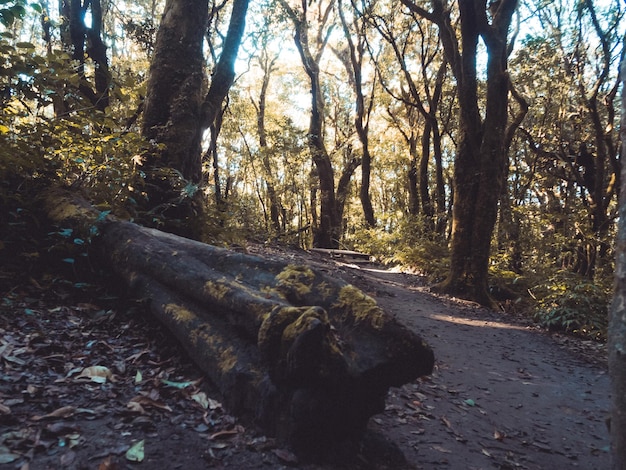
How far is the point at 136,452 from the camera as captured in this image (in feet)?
7.30

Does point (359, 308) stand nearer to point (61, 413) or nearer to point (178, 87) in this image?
point (61, 413)

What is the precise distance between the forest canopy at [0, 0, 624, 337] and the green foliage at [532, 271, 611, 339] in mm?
40

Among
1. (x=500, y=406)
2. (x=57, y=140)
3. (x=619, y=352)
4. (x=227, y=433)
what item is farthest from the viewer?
(x=57, y=140)

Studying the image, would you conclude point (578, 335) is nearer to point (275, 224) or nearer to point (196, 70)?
point (196, 70)

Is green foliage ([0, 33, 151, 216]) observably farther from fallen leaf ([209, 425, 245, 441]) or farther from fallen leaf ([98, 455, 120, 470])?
fallen leaf ([209, 425, 245, 441])

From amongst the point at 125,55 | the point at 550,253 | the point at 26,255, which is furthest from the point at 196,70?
the point at 125,55

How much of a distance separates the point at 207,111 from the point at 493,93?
662cm

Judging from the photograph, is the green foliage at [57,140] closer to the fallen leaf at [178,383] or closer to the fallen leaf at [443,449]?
the fallen leaf at [178,383]

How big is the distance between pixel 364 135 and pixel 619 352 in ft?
66.0

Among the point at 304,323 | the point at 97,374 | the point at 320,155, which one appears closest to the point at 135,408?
the point at 97,374

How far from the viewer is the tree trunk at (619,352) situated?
2121 millimetres

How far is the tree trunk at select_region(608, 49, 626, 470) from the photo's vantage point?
212cm

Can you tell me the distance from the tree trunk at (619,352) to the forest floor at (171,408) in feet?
3.64

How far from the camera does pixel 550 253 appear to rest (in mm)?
12891
